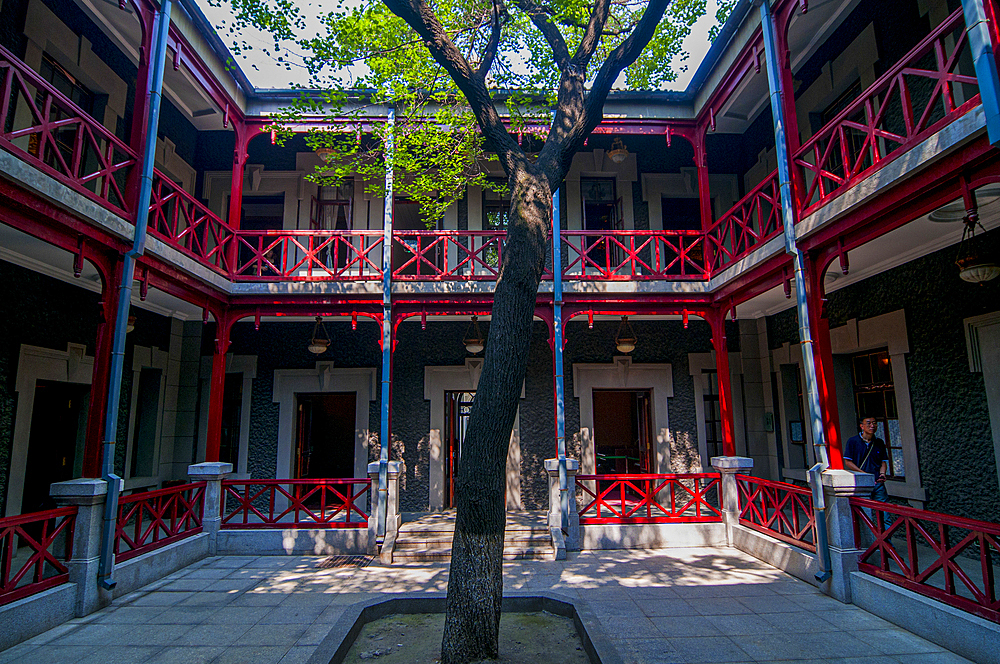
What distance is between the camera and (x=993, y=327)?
209 inches

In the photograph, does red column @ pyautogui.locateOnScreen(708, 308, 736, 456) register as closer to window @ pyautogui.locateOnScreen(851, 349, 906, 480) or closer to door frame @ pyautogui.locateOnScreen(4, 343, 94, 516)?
window @ pyautogui.locateOnScreen(851, 349, 906, 480)

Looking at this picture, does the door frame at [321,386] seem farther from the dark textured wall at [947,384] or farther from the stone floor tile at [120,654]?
the dark textured wall at [947,384]

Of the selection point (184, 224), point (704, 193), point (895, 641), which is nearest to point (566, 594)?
point (895, 641)

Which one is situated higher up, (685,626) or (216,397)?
(216,397)

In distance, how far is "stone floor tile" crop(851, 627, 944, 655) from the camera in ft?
12.8

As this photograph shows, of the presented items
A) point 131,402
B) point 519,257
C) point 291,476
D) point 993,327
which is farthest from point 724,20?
point 131,402

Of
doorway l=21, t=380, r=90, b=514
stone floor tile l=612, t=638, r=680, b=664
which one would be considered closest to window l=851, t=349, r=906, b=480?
stone floor tile l=612, t=638, r=680, b=664

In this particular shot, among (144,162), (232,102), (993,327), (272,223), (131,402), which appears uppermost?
(232,102)

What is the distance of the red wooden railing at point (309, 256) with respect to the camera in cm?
792

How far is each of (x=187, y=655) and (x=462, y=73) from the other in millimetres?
4888

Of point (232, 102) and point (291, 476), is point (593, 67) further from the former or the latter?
point (291, 476)

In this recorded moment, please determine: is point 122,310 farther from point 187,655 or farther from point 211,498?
point 187,655

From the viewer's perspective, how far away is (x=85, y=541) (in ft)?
16.2

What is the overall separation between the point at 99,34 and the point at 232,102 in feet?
5.43
